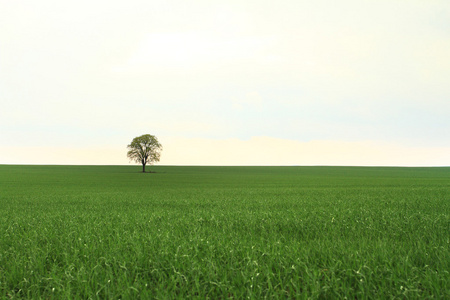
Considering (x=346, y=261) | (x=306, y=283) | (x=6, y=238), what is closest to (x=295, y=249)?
(x=346, y=261)

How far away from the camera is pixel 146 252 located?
602 cm

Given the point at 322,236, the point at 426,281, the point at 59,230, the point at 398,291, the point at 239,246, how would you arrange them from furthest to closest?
the point at 59,230, the point at 322,236, the point at 239,246, the point at 426,281, the point at 398,291

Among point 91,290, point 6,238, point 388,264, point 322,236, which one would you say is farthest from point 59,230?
point 388,264

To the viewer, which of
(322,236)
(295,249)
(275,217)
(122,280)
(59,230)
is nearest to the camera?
(122,280)

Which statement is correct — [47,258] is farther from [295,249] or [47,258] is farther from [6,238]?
[295,249]

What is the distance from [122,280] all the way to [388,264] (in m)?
4.36

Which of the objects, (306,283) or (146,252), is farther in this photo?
(146,252)

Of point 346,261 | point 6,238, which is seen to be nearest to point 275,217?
point 346,261

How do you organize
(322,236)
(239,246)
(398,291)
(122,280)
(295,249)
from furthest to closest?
(322,236) < (239,246) < (295,249) < (122,280) < (398,291)

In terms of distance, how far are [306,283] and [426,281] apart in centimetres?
164

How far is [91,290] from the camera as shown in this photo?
4531mm

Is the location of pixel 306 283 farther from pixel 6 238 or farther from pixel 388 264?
pixel 6 238

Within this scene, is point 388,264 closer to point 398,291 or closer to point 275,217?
point 398,291

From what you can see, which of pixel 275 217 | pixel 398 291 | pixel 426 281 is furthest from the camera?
pixel 275 217
